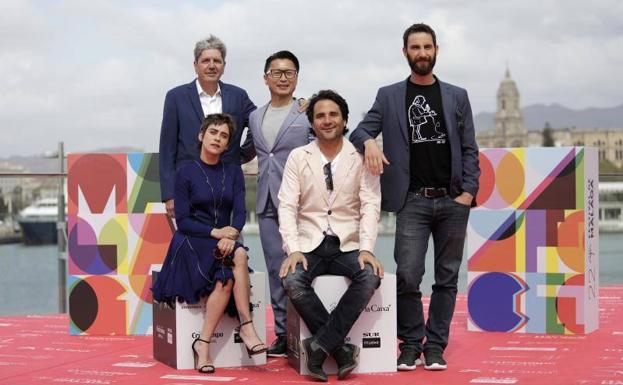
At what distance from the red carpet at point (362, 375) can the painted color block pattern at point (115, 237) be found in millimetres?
160

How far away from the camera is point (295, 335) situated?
406 cm

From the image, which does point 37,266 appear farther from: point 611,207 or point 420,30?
point 420,30

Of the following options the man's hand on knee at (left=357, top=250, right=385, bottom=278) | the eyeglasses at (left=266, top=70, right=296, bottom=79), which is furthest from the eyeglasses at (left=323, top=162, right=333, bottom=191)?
the eyeglasses at (left=266, top=70, right=296, bottom=79)

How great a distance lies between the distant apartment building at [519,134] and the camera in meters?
112

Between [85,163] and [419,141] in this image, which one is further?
[85,163]

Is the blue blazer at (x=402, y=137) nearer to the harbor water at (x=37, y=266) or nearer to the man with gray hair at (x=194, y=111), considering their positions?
the man with gray hair at (x=194, y=111)

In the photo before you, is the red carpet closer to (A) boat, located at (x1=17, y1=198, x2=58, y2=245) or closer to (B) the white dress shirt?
(B) the white dress shirt

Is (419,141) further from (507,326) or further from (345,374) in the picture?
(507,326)

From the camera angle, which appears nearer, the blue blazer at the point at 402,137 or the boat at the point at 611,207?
the blue blazer at the point at 402,137

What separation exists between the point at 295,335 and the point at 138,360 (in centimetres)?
81

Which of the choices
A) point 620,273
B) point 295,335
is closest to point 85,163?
point 295,335

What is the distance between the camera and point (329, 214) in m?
4.05

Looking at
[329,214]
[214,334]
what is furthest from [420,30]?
[214,334]

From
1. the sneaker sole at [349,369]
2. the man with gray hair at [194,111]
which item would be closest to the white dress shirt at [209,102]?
the man with gray hair at [194,111]
